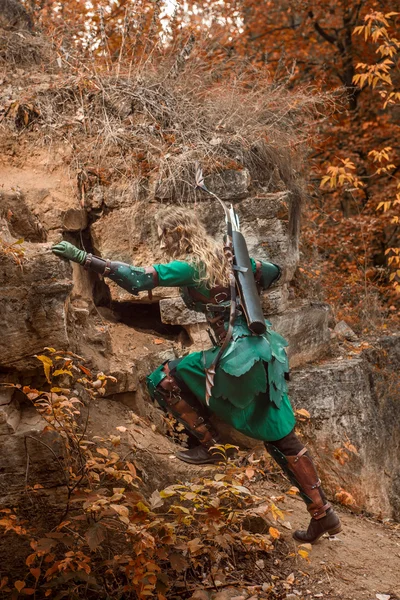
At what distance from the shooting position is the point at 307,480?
14.8ft

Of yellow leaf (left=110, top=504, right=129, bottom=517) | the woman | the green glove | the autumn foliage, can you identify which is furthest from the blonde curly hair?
yellow leaf (left=110, top=504, right=129, bottom=517)

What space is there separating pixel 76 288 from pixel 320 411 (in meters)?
2.28

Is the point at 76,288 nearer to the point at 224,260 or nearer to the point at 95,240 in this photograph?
the point at 95,240

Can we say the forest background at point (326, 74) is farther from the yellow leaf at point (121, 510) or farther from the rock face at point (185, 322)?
the yellow leaf at point (121, 510)

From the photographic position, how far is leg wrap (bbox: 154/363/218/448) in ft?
15.2

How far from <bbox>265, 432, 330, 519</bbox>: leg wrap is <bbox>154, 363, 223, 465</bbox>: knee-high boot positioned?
0.47m

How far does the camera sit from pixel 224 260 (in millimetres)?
4500

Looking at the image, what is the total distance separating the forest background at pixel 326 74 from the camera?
7.28m

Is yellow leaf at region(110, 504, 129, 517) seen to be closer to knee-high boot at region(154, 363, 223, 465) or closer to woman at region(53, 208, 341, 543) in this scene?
woman at region(53, 208, 341, 543)

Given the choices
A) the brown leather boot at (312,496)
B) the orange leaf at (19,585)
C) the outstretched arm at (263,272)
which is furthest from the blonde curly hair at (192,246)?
the orange leaf at (19,585)

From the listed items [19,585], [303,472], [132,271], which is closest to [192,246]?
[132,271]

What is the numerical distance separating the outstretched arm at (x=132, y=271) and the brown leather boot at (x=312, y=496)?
131 cm

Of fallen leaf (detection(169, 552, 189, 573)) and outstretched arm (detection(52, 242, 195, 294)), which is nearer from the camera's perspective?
fallen leaf (detection(169, 552, 189, 573))

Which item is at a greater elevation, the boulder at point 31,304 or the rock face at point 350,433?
the boulder at point 31,304
